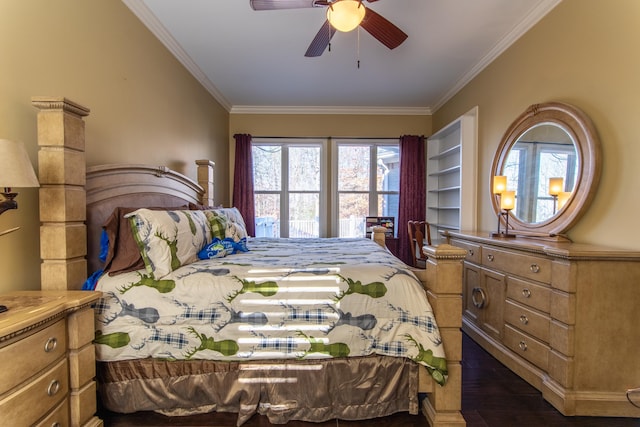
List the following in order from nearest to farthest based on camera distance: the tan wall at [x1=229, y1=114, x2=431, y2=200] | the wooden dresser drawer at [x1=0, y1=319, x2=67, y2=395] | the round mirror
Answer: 1. the wooden dresser drawer at [x1=0, y1=319, x2=67, y2=395]
2. the round mirror
3. the tan wall at [x1=229, y1=114, x2=431, y2=200]

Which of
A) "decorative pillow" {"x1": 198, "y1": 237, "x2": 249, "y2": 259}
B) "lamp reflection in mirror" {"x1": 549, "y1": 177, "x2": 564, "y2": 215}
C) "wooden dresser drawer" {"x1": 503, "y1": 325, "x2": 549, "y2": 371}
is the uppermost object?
"lamp reflection in mirror" {"x1": 549, "y1": 177, "x2": 564, "y2": 215}

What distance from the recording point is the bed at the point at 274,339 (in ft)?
5.04

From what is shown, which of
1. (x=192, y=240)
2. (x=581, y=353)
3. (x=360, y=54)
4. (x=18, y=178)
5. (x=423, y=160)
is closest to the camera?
(x=18, y=178)

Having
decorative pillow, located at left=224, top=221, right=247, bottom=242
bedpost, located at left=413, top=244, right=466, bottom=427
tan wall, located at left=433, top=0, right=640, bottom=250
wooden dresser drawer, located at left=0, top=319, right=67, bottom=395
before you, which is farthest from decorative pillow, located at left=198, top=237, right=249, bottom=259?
tan wall, located at left=433, top=0, right=640, bottom=250

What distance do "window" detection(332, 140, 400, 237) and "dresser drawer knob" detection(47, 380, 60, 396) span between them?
3.87 m

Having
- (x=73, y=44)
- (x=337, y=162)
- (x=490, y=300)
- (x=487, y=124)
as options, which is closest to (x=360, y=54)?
(x=487, y=124)

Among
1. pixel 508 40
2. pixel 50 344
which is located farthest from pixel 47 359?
pixel 508 40

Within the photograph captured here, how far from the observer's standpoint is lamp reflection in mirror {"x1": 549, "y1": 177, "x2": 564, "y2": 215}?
2.18 metres

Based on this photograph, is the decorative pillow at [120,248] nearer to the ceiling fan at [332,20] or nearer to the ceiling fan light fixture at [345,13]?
the ceiling fan at [332,20]

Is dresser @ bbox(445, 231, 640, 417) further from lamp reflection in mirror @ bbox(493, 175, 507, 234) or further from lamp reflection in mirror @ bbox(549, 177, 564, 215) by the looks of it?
lamp reflection in mirror @ bbox(493, 175, 507, 234)

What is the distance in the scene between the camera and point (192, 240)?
75.2 inches

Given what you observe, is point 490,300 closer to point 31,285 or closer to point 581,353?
point 581,353

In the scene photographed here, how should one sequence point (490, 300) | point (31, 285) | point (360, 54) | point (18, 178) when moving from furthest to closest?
1. point (360, 54)
2. point (490, 300)
3. point (31, 285)
4. point (18, 178)

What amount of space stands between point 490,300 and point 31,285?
116 inches
